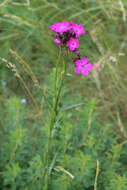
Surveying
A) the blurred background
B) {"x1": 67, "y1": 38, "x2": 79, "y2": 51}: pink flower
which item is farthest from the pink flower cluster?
the blurred background

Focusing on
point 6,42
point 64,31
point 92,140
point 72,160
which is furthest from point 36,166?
point 6,42

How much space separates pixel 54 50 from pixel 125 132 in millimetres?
1187

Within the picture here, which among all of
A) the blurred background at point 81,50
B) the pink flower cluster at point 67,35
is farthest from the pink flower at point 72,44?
the blurred background at point 81,50

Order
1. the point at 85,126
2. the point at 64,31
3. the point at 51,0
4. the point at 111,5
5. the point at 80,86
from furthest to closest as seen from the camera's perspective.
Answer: the point at 51,0, the point at 80,86, the point at 111,5, the point at 85,126, the point at 64,31

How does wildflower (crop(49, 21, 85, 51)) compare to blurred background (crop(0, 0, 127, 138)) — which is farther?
blurred background (crop(0, 0, 127, 138))

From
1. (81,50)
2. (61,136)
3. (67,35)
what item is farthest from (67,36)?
(81,50)

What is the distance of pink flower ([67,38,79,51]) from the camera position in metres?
1.05

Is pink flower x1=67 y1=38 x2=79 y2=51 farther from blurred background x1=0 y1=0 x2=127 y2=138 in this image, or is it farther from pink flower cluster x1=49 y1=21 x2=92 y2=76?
blurred background x1=0 y1=0 x2=127 y2=138

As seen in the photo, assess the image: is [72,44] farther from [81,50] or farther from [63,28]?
[81,50]

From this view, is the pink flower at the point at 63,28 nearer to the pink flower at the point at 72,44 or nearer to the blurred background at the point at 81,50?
the pink flower at the point at 72,44

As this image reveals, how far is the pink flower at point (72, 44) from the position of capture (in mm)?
1051

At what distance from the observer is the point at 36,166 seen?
150cm

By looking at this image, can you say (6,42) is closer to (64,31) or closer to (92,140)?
(92,140)

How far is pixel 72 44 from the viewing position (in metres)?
1.05
